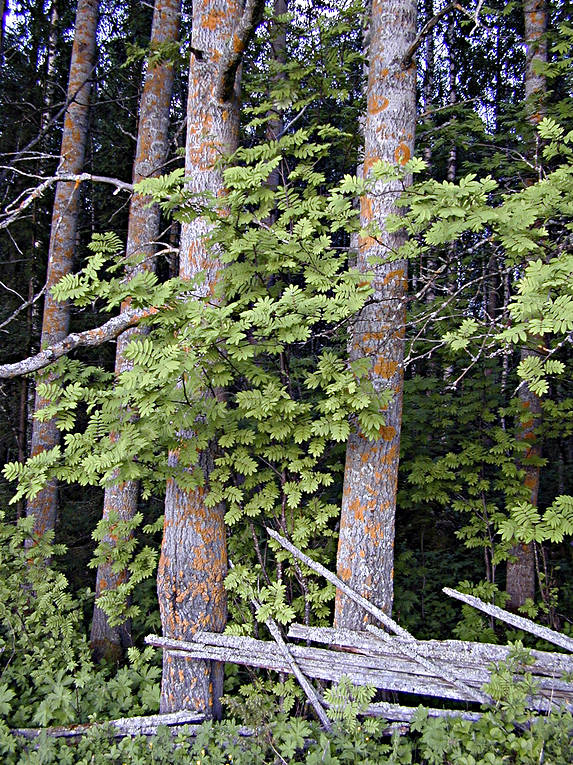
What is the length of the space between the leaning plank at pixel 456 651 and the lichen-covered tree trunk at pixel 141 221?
98.7 inches

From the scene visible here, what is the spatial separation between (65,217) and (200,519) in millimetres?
4401

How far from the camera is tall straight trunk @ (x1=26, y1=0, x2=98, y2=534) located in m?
5.83

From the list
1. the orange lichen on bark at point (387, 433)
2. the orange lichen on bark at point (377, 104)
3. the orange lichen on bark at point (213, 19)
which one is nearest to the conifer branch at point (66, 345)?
the orange lichen on bark at point (387, 433)

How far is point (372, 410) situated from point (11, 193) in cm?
916

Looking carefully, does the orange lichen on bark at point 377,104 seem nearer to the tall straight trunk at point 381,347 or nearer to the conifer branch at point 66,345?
the tall straight trunk at point 381,347

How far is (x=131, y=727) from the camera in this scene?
375cm

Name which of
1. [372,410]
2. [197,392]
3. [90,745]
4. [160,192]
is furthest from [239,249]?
[90,745]

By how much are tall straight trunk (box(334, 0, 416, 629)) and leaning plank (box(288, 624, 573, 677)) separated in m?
0.13

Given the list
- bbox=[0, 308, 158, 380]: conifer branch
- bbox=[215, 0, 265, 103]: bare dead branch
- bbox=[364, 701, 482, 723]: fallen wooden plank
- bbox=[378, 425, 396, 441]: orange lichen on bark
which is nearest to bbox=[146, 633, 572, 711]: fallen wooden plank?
bbox=[364, 701, 482, 723]: fallen wooden plank

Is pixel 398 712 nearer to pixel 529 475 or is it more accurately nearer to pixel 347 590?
pixel 347 590

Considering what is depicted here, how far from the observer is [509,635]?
4.68m

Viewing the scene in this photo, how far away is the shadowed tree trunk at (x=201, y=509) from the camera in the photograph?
388cm

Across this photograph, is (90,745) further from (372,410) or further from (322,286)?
(322,286)

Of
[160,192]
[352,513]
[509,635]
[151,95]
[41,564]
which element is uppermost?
[151,95]
